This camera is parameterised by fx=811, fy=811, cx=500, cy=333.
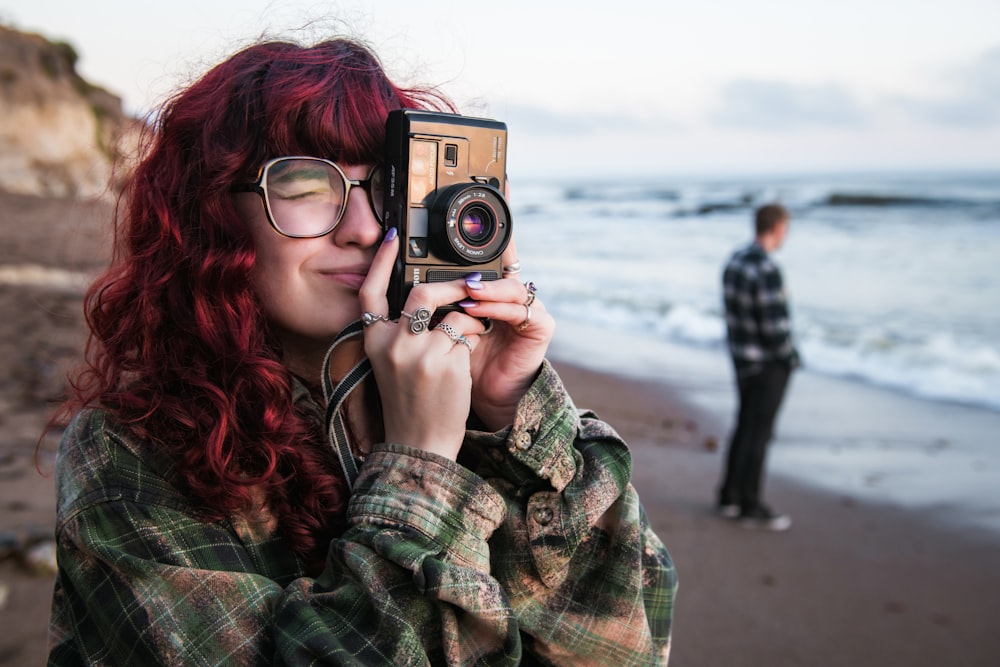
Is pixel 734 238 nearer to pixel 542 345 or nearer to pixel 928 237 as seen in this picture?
pixel 928 237

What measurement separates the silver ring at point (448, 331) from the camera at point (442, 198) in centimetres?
5

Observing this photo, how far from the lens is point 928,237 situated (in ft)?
65.6

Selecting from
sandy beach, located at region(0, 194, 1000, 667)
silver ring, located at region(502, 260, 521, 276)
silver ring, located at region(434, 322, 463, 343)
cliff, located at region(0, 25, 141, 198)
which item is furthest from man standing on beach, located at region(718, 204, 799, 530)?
cliff, located at region(0, 25, 141, 198)

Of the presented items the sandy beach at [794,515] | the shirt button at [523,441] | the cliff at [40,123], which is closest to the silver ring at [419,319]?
the shirt button at [523,441]

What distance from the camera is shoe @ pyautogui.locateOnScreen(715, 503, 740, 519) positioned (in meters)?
5.04

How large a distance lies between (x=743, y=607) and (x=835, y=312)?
28.0 ft

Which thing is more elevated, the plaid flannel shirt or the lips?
the lips

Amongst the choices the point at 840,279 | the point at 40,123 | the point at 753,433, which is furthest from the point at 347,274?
the point at 40,123

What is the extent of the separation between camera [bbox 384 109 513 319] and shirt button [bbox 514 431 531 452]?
229mm

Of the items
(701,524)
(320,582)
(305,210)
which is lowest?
(701,524)

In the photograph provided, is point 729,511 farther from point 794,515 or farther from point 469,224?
point 469,224

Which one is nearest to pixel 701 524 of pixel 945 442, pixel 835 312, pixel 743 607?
pixel 743 607

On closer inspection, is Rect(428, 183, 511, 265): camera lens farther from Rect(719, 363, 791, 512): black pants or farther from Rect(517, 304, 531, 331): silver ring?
Rect(719, 363, 791, 512): black pants

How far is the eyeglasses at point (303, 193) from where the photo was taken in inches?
47.2
